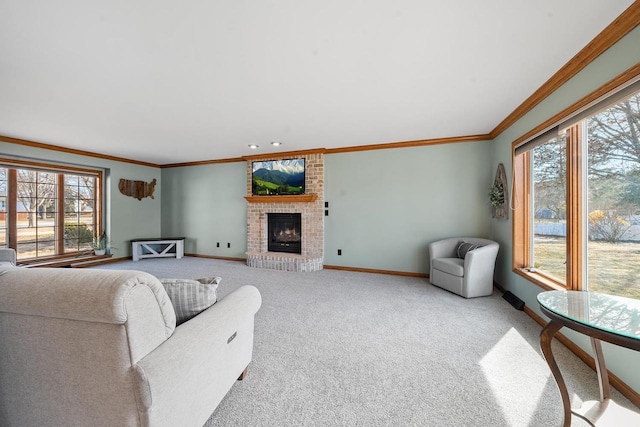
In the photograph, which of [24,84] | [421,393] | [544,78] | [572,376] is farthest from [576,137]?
[24,84]

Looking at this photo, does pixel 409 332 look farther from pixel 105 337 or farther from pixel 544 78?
pixel 544 78

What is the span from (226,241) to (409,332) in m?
4.58

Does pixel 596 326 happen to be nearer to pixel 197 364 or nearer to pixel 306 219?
pixel 197 364

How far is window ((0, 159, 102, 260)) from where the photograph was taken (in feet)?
13.3

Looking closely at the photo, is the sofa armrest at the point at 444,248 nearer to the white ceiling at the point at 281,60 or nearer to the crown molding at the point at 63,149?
the white ceiling at the point at 281,60

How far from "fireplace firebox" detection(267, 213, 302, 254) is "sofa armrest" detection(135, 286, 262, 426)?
3.37 meters

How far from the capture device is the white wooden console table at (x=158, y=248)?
5.50 meters

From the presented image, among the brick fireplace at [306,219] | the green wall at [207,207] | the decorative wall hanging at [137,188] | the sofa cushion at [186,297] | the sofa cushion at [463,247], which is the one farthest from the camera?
the green wall at [207,207]

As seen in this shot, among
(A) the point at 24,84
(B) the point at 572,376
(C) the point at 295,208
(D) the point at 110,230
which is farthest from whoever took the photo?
(D) the point at 110,230

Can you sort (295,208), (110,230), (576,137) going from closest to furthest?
1. (576,137)
2. (295,208)
3. (110,230)

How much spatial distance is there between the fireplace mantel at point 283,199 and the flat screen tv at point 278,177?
105 mm

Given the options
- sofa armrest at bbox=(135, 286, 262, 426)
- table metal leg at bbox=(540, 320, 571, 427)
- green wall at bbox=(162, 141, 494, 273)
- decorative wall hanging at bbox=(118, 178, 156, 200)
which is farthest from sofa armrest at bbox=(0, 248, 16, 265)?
table metal leg at bbox=(540, 320, 571, 427)

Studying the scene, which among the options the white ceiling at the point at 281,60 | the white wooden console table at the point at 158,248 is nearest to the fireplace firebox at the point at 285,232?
the white ceiling at the point at 281,60

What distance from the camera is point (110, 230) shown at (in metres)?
5.28
